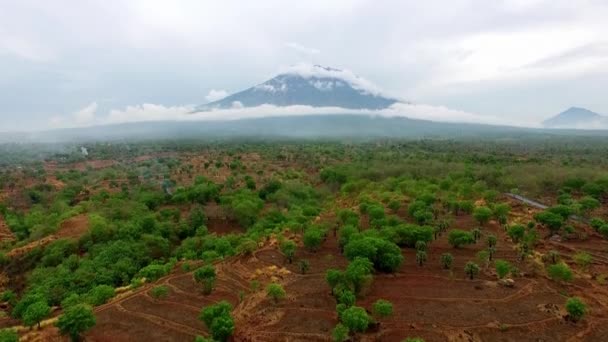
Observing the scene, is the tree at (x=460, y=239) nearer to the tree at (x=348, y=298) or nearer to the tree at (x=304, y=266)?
the tree at (x=304, y=266)

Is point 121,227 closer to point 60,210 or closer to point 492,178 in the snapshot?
point 60,210

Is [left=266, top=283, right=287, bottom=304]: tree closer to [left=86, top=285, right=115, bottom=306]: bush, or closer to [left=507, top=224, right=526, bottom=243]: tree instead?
[left=86, top=285, right=115, bottom=306]: bush

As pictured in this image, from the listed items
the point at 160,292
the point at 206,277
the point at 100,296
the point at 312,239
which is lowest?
the point at 100,296

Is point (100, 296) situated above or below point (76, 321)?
below

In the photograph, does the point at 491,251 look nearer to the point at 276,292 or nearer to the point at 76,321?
the point at 276,292

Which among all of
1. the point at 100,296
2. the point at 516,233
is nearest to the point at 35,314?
the point at 100,296

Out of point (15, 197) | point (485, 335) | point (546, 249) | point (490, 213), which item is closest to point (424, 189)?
point (490, 213)

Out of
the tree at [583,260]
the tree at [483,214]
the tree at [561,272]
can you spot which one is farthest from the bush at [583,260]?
the tree at [483,214]
